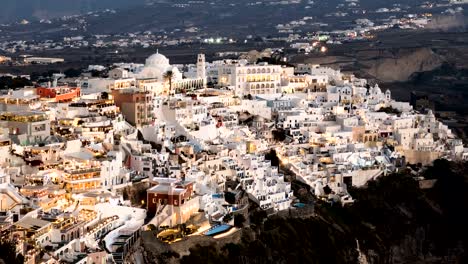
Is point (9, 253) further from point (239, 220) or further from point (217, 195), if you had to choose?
point (217, 195)

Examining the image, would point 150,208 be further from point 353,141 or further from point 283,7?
point 283,7

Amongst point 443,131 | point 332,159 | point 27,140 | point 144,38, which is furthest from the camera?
point 144,38

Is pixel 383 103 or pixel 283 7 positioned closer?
pixel 383 103

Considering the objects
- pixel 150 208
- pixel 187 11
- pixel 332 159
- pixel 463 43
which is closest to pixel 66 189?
pixel 150 208

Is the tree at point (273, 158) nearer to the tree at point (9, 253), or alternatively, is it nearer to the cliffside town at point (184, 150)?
the cliffside town at point (184, 150)

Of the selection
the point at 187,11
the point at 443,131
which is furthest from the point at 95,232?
the point at 187,11

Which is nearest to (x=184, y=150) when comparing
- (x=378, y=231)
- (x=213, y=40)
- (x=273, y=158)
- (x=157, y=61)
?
(x=273, y=158)

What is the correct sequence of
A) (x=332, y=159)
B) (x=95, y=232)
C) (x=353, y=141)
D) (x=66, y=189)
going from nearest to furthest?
(x=95, y=232), (x=66, y=189), (x=332, y=159), (x=353, y=141)
